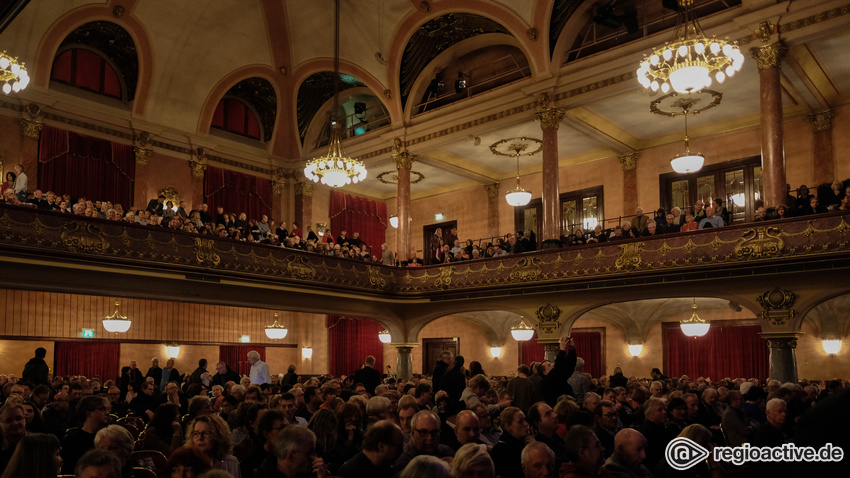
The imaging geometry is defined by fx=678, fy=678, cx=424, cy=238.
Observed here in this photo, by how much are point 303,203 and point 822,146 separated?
50.3 feet

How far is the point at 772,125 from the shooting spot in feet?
44.3

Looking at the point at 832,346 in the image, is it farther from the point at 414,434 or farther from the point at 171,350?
the point at 171,350

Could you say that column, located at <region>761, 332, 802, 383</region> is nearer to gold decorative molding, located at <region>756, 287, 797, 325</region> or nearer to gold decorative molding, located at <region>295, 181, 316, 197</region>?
A: gold decorative molding, located at <region>756, 287, 797, 325</region>

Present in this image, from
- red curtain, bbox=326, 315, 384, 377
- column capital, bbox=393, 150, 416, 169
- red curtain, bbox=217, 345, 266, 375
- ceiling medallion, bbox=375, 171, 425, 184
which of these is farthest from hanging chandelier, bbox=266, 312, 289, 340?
ceiling medallion, bbox=375, 171, 425, 184

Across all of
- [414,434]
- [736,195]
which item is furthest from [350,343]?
[414,434]

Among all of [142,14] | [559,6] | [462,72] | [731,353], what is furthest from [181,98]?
[731,353]

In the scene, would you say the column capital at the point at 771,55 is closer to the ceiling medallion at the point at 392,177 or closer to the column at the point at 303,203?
the ceiling medallion at the point at 392,177

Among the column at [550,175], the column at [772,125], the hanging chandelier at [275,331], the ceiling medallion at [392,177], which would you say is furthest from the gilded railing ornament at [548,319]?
the ceiling medallion at [392,177]

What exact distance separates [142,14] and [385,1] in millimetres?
6554

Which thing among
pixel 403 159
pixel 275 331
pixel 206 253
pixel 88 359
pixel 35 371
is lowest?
pixel 88 359

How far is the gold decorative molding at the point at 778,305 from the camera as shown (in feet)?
41.5

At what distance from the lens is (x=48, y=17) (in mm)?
16797

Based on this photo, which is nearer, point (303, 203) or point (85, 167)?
→ point (85, 167)

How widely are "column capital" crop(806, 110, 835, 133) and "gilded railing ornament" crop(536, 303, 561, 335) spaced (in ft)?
27.7
